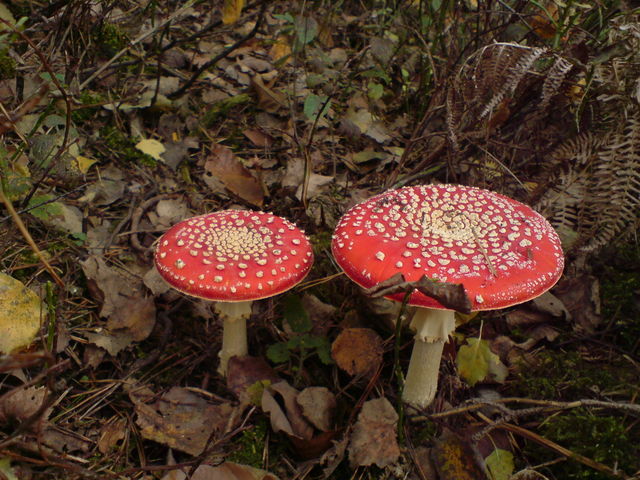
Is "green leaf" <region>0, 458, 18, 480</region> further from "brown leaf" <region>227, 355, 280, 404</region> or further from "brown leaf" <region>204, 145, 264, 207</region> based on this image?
"brown leaf" <region>204, 145, 264, 207</region>

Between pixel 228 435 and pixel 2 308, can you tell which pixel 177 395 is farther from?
pixel 2 308

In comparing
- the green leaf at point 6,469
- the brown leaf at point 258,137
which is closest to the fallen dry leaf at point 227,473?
the green leaf at point 6,469

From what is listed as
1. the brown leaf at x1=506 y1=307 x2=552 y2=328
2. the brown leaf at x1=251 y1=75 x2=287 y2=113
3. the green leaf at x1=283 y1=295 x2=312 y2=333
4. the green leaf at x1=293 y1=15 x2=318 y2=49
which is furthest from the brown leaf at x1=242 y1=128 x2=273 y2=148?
the brown leaf at x1=506 y1=307 x2=552 y2=328

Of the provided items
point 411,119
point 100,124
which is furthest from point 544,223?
point 100,124

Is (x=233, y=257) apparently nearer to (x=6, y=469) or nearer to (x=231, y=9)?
(x=6, y=469)

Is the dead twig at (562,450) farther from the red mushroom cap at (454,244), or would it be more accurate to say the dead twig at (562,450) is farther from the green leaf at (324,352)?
the green leaf at (324,352)

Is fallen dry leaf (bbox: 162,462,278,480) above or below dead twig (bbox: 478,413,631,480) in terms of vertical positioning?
below
